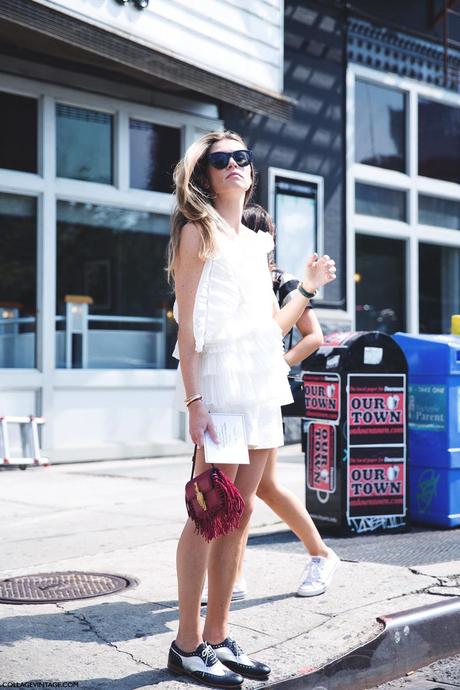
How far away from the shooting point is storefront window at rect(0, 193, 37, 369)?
31.7 feet

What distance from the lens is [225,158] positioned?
143 inches

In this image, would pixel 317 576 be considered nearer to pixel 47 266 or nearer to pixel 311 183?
pixel 47 266

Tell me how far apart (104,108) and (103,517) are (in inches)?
205

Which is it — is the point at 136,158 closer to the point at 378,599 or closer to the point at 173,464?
the point at 173,464

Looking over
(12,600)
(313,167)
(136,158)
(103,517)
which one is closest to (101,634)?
(12,600)

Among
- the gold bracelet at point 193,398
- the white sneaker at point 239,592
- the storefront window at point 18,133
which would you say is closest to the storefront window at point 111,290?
the storefront window at point 18,133

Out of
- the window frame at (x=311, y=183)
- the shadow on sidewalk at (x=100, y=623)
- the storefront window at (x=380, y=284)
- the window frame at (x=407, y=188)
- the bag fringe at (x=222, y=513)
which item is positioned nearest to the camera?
the bag fringe at (x=222, y=513)

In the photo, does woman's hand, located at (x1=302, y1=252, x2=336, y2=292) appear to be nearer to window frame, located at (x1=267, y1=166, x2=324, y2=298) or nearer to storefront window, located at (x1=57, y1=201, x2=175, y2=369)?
storefront window, located at (x1=57, y1=201, x2=175, y2=369)

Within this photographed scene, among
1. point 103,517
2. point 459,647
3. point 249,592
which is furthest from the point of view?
point 103,517

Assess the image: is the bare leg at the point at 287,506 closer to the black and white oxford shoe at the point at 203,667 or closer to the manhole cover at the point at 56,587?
the manhole cover at the point at 56,587

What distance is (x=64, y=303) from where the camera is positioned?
10.1 m

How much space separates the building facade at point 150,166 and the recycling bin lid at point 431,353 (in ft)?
14.5

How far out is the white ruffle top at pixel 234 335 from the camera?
353 cm

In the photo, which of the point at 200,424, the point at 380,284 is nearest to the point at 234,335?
the point at 200,424
